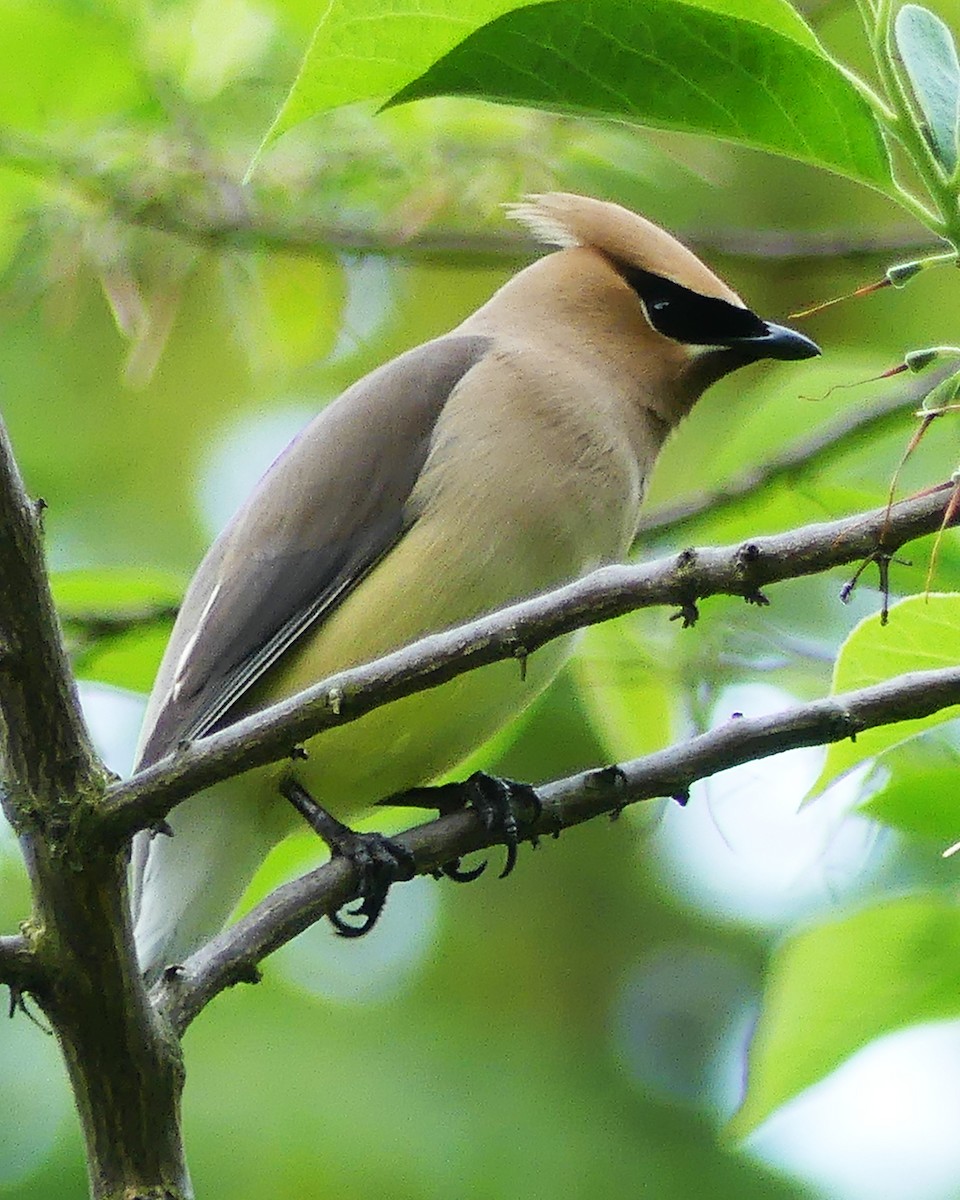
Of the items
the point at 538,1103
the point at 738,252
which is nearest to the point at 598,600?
the point at 738,252

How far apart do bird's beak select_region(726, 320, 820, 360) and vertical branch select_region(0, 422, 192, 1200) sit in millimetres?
1987

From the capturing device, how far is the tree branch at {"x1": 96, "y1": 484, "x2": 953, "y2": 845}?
6.12 ft

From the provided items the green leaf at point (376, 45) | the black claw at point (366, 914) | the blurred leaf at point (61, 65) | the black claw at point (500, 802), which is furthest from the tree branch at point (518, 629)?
the blurred leaf at point (61, 65)

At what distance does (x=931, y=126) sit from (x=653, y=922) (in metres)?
4.74

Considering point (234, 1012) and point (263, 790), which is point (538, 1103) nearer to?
point (234, 1012)

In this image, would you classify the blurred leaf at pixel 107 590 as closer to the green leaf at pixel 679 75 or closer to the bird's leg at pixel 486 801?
the bird's leg at pixel 486 801

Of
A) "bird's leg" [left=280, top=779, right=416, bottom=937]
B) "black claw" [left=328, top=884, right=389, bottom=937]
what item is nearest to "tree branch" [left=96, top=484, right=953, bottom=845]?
"bird's leg" [left=280, top=779, right=416, bottom=937]

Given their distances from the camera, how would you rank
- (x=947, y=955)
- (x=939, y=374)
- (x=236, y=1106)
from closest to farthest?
(x=947, y=955), (x=939, y=374), (x=236, y=1106)

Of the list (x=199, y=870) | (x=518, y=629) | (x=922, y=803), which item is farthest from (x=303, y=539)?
(x=518, y=629)

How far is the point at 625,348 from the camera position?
4.14 meters

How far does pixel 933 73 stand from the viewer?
6.36 ft

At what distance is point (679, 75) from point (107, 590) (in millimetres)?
Answer: 1598

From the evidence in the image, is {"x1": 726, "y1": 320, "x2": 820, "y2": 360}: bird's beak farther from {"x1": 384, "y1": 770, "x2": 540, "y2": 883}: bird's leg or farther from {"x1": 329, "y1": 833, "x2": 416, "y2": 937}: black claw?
{"x1": 329, "y1": 833, "x2": 416, "y2": 937}: black claw

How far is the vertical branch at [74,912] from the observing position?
2.21 m
